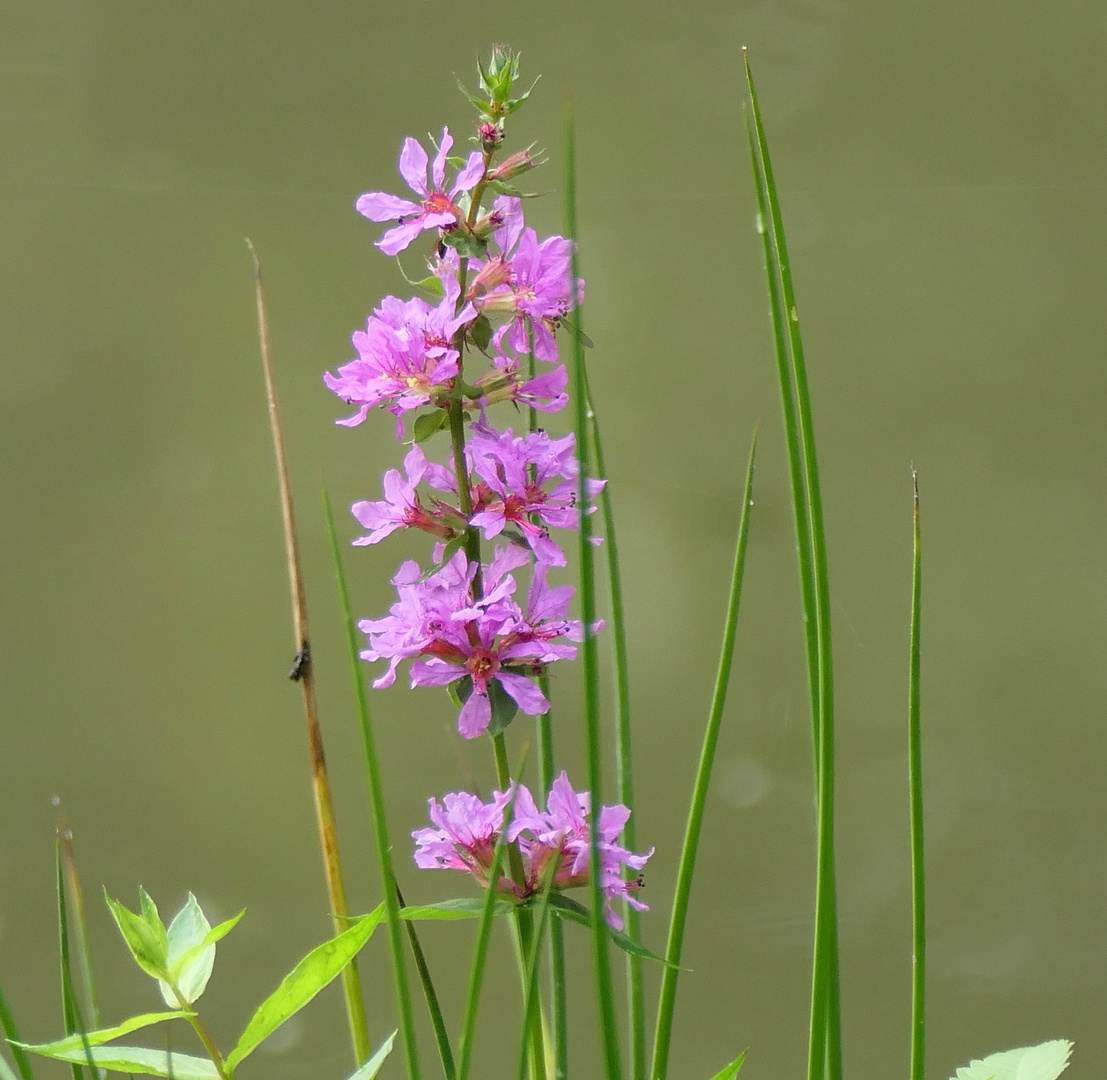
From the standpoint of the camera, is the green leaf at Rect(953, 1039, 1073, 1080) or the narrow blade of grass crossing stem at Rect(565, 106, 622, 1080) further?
the green leaf at Rect(953, 1039, 1073, 1080)

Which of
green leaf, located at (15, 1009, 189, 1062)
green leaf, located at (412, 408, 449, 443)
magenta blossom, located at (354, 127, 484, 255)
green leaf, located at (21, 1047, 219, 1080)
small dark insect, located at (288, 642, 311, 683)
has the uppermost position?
magenta blossom, located at (354, 127, 484, 255)

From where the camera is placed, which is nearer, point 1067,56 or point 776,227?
point 776,227

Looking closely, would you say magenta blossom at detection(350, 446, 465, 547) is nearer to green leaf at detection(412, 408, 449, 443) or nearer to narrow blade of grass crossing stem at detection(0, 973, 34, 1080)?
green leaf at detection(412, 408, 449, 443)

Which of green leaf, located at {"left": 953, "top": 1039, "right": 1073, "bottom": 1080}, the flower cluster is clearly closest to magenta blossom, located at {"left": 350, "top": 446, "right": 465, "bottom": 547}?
the flower cluster

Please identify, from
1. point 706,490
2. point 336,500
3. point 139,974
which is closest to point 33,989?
point 139,974

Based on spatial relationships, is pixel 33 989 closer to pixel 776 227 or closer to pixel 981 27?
pixel 776 227

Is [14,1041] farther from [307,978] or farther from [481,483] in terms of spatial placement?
[481,483]

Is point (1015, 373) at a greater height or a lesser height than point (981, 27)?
lesser
